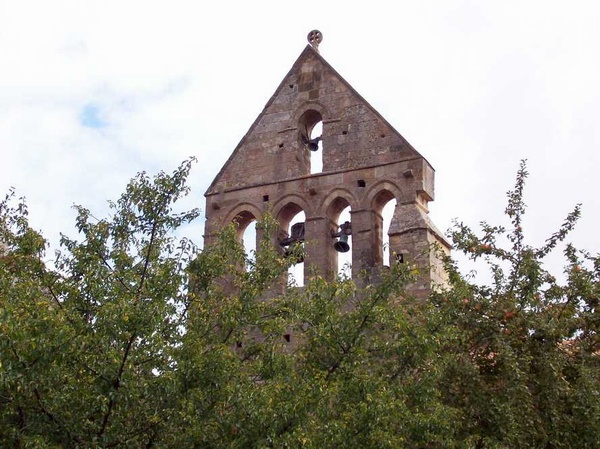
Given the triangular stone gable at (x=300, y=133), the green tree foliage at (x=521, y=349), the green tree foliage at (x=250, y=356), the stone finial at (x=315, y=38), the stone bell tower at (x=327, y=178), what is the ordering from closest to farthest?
the green tree foliage at (x=250, y=356)
the green tree foliage at (x=521, y=349)
the stone bell tower at (x=327, y=178)
the triangular stone gable at (x=300, y=133)
the stone finial at (x=315, y=38)

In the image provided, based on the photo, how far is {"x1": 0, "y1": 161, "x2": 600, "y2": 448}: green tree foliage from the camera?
8086mm

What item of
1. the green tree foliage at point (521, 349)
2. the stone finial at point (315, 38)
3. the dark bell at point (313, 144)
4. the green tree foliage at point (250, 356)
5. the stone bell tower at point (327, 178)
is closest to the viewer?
the green tree foliage at point (250, 356)

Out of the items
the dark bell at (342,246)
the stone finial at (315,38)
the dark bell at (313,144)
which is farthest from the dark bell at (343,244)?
the stone finial at (315,38)

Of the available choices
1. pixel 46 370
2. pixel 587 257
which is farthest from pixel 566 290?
pixel 46 370

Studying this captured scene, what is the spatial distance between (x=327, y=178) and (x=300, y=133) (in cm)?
98

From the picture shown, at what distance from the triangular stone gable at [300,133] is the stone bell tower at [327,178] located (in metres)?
0.01

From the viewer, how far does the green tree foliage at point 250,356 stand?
8086 mm

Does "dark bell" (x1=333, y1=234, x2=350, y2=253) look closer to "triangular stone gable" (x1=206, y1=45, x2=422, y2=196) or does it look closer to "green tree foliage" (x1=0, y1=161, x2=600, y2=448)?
"triangular stone gable" (x1=206, y1=45, x2=422, y2=196)

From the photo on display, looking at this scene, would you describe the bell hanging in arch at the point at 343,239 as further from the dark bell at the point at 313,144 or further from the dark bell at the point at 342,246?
the dark bell at the point at 313,144

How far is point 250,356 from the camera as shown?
9.49 metres

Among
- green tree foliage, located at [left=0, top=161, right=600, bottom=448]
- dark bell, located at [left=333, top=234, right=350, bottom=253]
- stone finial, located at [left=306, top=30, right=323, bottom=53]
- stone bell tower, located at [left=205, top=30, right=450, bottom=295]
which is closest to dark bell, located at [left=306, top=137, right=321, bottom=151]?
stone bell tower, located at [left=205, top=30, right=450, bottom=295]

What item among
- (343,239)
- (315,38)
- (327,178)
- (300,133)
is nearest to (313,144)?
(300,133)

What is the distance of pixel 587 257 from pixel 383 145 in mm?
3188

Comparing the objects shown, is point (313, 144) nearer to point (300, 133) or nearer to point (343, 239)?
point (300, 133)
